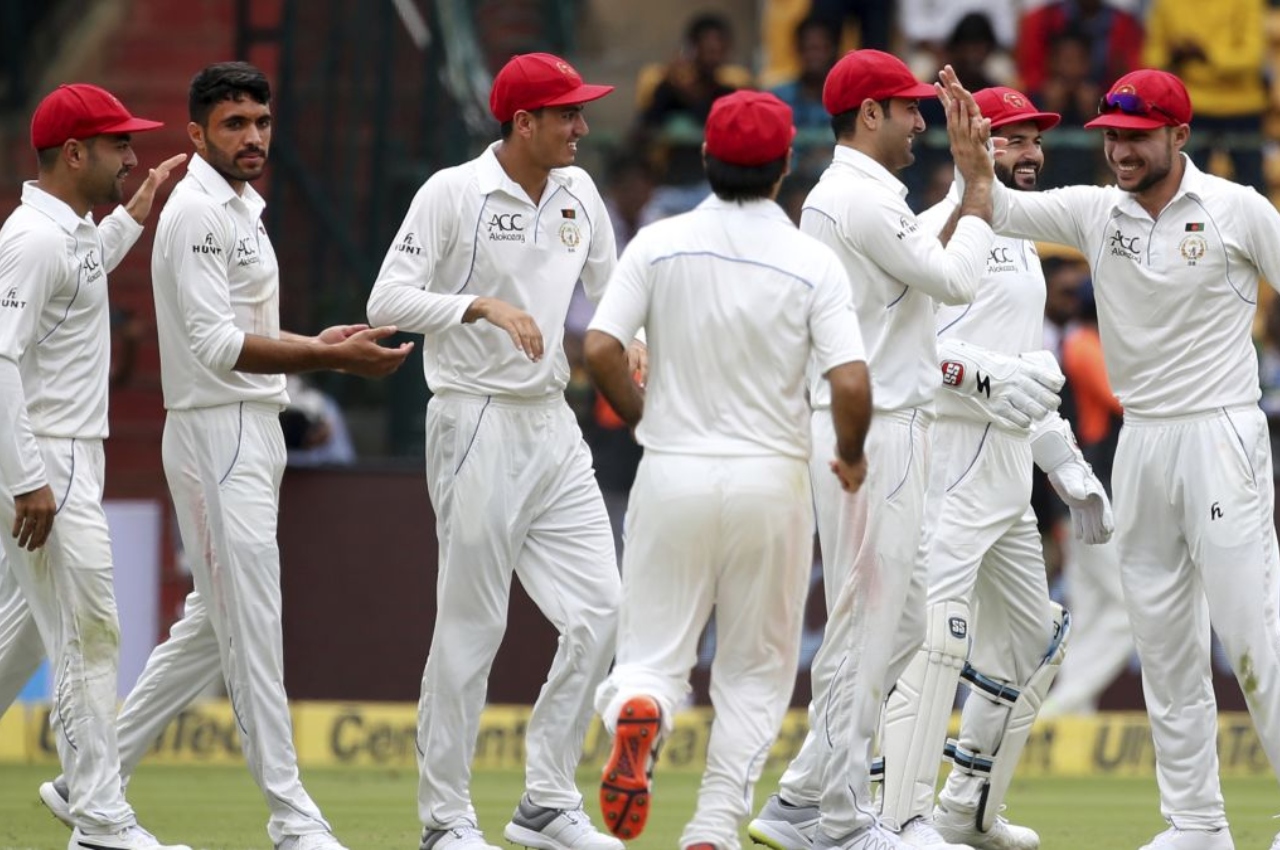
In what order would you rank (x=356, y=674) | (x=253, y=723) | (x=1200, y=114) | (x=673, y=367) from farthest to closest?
(x=1200, y=114) < (x=356, y=674) < (x=253, y=723) < (x=673, y=367)

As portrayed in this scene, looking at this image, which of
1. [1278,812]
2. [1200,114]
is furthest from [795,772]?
[1200,114]

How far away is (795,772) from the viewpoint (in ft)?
24.6

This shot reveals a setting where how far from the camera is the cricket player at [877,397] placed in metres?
6.95

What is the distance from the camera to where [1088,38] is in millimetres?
14305

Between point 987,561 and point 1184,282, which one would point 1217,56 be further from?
point 1184,282

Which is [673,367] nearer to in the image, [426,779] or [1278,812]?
[426,779]

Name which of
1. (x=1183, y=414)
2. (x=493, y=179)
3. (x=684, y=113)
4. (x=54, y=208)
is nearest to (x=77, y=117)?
(x=54, y=208)

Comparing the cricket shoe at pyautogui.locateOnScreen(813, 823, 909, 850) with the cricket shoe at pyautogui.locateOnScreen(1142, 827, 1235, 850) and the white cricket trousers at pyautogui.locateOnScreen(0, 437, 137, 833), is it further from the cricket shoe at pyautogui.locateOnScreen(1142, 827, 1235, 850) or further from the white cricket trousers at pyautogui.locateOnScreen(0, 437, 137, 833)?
the white cricket trousers at pyautogui.locateOnScreen(0, 437, 137, 833)

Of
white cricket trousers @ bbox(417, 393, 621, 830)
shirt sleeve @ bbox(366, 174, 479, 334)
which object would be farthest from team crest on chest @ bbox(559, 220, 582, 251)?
white cricket trousers @ bbox(417, 393, 621, 830)

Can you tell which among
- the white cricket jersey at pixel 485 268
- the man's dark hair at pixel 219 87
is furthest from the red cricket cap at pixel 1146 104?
the man's dark hair at pixel 219 87

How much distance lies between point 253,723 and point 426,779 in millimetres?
555

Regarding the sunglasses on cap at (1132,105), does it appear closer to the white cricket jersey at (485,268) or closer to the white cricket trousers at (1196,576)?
the white cricket trousers at (1196,576)

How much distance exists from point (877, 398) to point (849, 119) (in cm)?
85

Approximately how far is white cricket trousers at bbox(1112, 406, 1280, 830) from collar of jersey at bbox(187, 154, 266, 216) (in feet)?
9.58
